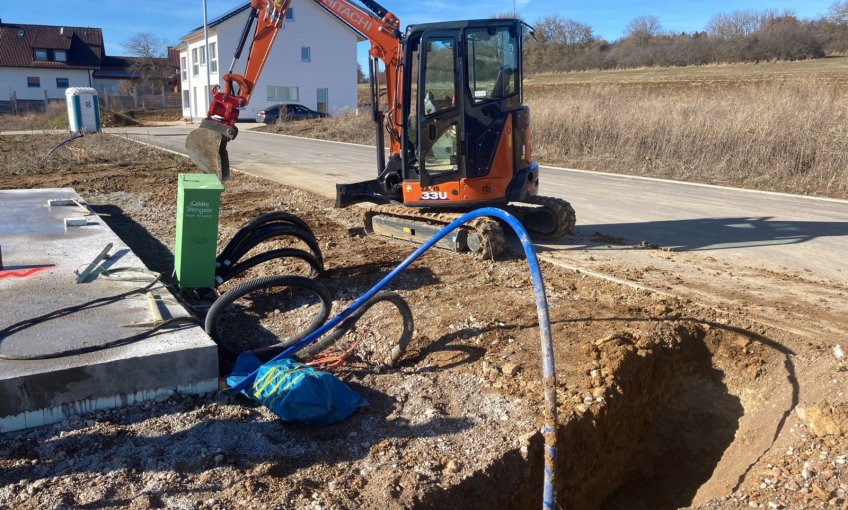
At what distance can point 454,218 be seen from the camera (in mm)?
8039

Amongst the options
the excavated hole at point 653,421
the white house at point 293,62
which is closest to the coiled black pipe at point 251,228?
the excavated hole at point 653,421

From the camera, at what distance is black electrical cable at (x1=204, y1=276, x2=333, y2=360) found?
16.2 ft

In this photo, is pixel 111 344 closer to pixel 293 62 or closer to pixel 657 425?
pixel 657 425

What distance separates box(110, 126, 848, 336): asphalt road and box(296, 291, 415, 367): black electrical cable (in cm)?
288

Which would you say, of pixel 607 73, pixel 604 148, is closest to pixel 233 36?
pixel 607 73

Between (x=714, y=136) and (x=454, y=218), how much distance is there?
9.45 meters

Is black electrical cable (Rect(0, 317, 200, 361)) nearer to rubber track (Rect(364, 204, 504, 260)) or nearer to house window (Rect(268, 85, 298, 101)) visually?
rubber track (Rect(364, 204, 504, 260))

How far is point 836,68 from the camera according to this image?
34562mm

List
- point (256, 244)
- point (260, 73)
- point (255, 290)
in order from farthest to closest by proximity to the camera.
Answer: point (260, 73)
point (256, 244)
point (255, 290)

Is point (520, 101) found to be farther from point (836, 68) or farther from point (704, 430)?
point (836, 68)

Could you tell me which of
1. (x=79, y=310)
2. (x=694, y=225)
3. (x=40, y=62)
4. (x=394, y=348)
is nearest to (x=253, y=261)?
(x=79, y=310)

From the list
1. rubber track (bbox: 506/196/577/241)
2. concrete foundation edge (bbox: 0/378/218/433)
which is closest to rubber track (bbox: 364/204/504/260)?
rubber track (bbox: 506/196/577/241)

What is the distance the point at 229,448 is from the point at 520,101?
19.7 ft

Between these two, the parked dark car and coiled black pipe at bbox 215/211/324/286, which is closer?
coiled black pipe at bbox 215/211/324/286
